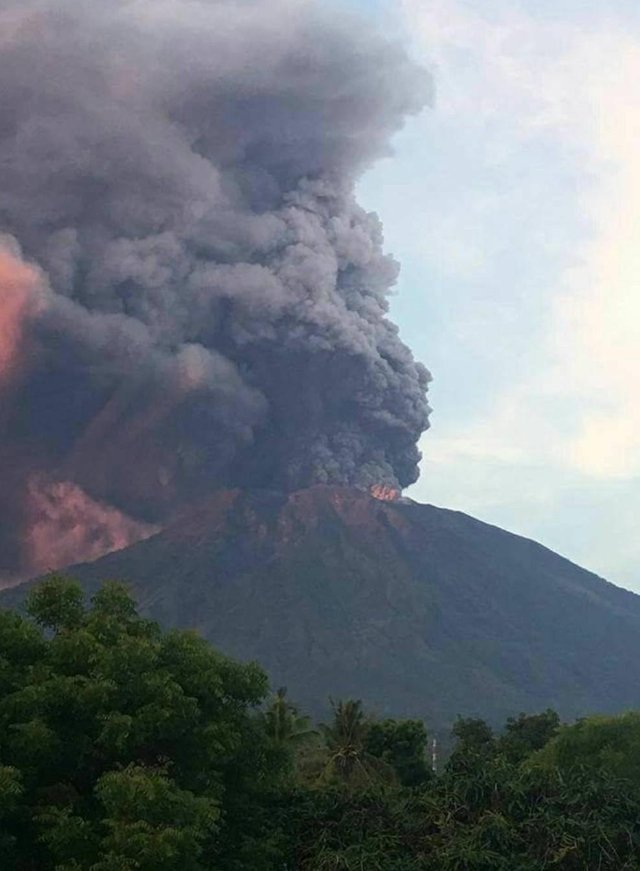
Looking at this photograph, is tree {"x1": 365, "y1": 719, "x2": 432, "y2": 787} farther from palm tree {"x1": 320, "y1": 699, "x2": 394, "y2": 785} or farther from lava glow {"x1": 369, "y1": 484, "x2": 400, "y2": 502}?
lava glow {"x1": 369, "y1": 484, "x2": 400, "y2": 502}

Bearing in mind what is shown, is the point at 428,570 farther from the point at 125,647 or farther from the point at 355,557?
the point at 125,647

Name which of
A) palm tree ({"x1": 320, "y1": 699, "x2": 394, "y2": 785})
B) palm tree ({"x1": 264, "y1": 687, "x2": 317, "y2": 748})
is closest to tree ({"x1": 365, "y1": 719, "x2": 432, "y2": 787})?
palm tree ({"x1": 320, "y1": 699, "x2": 394, "y2": 785})

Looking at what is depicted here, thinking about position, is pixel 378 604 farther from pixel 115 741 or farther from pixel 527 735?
pixel 115 741

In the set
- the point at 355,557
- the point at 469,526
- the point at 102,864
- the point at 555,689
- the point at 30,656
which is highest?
the point at 469,526

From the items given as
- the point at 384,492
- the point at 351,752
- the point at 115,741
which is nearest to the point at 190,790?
the point at 115,741

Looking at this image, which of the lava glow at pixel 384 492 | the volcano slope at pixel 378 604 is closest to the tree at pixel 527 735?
the volcano slope at pixel 378 604

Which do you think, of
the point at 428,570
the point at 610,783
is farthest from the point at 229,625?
the point at 610,783

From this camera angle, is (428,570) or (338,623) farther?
(428,570)
